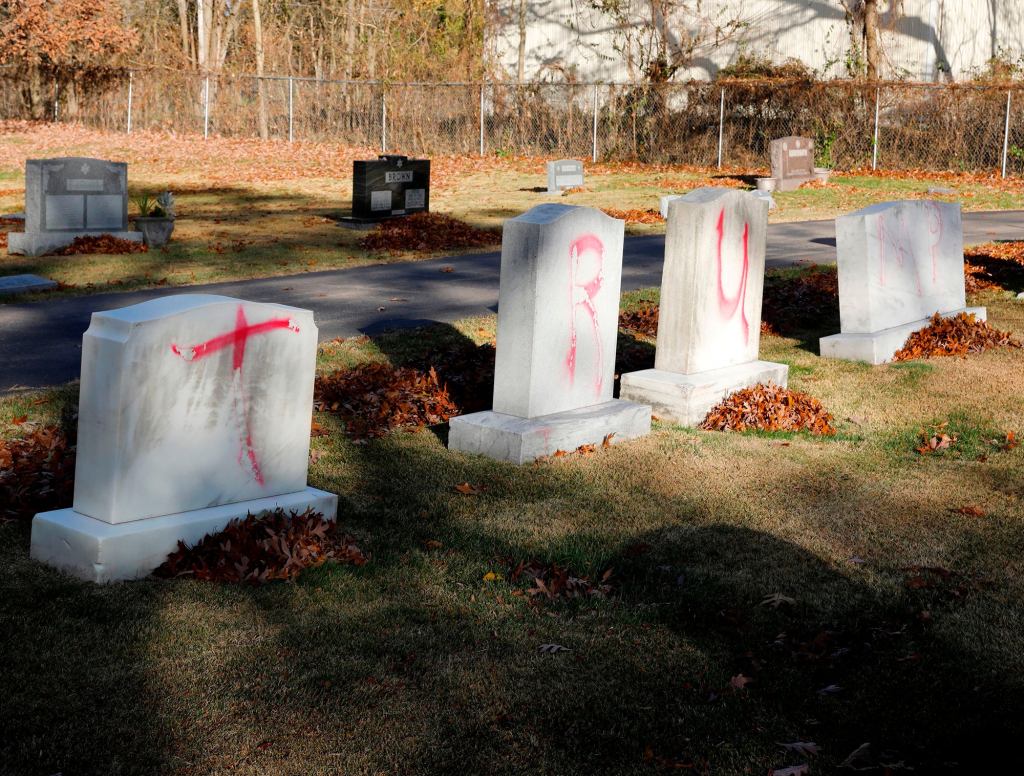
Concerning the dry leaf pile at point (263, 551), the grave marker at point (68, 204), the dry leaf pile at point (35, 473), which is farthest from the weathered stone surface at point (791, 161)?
the dry leaf pile at point (263, 551)

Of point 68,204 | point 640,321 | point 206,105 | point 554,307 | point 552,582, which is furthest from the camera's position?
point 206,105

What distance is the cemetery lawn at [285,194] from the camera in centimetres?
1625

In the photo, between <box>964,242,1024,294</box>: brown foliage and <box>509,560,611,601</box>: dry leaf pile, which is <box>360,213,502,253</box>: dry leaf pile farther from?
<box>509,560,611,601</box>: dry leaf pile

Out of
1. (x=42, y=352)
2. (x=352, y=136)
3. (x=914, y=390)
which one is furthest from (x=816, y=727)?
(x=352, y=136)

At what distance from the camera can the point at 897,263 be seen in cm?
1089

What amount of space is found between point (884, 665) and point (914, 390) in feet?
17.0

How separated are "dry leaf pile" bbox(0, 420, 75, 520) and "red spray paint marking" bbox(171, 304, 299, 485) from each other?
3.79 ft

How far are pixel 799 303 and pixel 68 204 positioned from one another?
1045cm

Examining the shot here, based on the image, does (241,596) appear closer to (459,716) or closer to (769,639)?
(459,716)

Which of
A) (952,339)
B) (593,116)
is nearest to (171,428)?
(952,339)

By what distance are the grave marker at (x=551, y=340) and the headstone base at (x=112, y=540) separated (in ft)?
7.68

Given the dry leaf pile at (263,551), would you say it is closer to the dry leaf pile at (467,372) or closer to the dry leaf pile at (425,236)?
the dry leaf pile at (467,372)

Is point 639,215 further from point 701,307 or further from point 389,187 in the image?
point 701,307

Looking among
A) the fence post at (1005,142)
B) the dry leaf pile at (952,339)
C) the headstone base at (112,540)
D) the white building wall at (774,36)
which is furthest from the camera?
the white building wall at (774,36)
